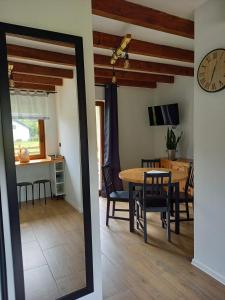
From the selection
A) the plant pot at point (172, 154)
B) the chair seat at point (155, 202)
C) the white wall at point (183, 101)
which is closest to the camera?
the chair seat at point (155, 202)

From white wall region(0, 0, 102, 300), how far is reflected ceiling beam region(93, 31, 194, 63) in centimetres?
87

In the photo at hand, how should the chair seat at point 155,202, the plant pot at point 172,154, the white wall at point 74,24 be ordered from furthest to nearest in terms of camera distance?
the plant pot at point 172,154 → the chair seat at point 155,202 → the white wall at point 74,24

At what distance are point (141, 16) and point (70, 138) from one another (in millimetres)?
1223

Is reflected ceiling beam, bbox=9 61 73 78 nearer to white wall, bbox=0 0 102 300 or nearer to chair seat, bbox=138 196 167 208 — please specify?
white wall, bbox=0 0 102 300

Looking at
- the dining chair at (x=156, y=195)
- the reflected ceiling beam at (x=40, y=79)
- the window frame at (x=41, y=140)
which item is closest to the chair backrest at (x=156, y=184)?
the dining chair at (x=156, y=195)

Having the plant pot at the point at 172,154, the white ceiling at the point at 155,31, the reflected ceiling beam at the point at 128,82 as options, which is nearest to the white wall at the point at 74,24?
the white ceiling at the point at 155,31

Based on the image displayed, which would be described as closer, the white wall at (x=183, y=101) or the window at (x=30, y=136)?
the window at (x=30, y=136)

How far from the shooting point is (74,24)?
1633mm

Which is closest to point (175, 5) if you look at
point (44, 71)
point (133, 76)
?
point (44, 71)

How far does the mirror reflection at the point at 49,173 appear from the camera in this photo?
5.61ft

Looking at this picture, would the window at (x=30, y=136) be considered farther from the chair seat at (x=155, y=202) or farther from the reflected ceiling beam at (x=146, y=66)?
the reflected ceiling beam at (x=146, y=66)

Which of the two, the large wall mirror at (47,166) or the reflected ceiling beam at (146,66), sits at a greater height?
the reflected ceiling beam at (146,66)

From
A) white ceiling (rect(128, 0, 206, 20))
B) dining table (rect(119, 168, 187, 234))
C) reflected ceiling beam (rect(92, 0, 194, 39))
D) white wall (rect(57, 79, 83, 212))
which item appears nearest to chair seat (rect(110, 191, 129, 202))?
dining table (rect(119, 168, 187, 234))

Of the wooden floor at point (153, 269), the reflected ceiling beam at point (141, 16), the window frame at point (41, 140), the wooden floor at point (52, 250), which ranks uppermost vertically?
the reflected ceiling beam at point (141, 16)
